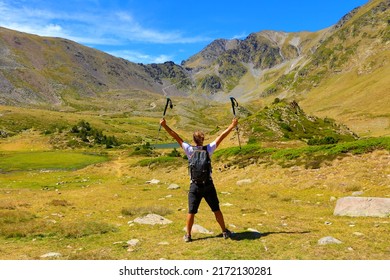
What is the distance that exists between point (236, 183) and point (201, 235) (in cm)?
2146

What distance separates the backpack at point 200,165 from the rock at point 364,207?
9.00 metres

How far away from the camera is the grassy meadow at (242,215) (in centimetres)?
1168

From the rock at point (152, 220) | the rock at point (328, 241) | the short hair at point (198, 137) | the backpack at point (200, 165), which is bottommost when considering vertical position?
the rock at point (152, 220)

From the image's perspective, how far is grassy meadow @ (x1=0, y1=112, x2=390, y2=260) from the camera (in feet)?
38.3

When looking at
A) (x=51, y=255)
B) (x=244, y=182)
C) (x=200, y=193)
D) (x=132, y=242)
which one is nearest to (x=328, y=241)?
(x=200, y=193)

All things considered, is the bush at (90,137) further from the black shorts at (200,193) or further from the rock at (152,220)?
the black shorts at (200,193)

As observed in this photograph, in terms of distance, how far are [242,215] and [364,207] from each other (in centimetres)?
615

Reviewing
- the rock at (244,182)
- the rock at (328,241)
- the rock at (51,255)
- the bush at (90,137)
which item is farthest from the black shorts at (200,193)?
the bush at (90,137)

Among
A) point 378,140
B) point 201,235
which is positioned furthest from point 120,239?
point 378,140

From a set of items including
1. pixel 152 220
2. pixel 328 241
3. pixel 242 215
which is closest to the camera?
pixel 328 241

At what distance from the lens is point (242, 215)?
19297 mm

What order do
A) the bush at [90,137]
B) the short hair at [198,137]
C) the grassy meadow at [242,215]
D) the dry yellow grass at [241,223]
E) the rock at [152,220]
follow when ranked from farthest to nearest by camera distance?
1. the bush at [90,137]
2. the rock at [152,220]
3. the short hair at [198,137]
4. the grassy meadow at [242,215]
5. the dry yellow grass at [241,223]

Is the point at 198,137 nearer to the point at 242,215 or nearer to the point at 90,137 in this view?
the point at 242,215

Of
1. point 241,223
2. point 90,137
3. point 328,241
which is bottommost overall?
point 241,223
